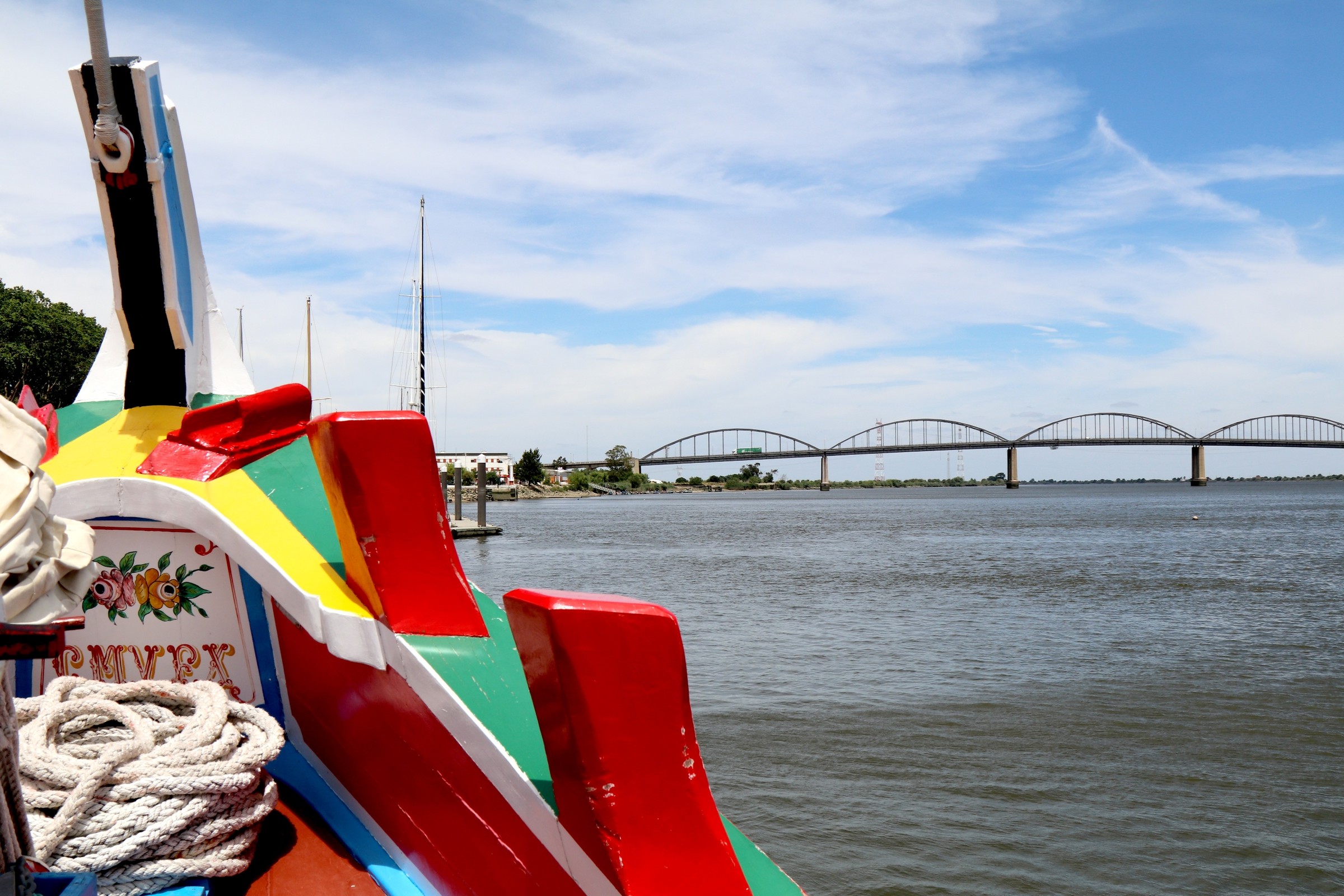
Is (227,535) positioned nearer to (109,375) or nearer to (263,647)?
(263,647)

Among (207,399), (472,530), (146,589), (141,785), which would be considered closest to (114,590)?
(146,589)

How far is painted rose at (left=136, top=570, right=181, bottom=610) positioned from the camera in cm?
388

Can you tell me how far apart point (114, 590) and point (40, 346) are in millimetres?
37256

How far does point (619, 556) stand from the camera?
33281mm

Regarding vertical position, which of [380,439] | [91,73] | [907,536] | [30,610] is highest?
[91,73]

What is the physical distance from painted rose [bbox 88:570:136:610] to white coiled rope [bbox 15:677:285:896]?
479 millimetres

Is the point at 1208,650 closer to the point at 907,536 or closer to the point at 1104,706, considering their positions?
the point at 1104,706

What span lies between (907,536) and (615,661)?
144 feet

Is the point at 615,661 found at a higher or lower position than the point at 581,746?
higher

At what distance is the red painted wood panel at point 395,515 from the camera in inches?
112

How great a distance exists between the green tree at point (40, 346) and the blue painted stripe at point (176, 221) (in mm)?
33340

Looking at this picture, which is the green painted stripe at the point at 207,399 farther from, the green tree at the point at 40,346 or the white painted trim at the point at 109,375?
the green tree at the point at 40,346

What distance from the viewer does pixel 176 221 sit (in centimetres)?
427

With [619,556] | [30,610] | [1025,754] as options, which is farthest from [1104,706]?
[619,556]
